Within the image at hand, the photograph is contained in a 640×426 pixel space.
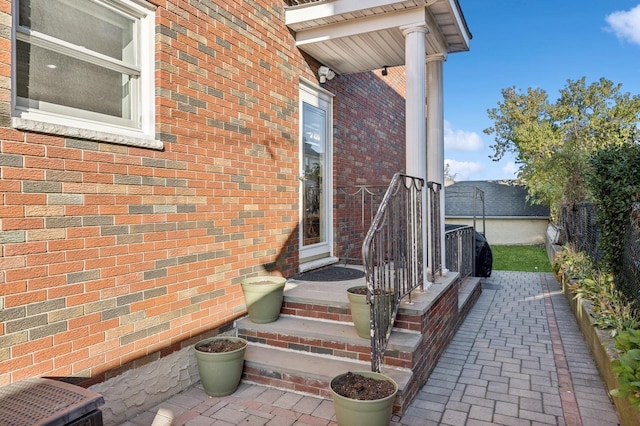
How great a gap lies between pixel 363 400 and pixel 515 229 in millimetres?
19738

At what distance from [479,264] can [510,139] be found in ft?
59.9

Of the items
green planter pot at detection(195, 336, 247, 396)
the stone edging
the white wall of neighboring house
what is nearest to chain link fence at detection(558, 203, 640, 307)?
the stone edging

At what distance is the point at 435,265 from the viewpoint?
4.27 m

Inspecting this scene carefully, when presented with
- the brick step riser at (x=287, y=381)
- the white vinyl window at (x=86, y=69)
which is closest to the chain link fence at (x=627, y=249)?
the brick step riser at (x=287, y=381)

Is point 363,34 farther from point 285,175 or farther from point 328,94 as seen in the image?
point 285,175

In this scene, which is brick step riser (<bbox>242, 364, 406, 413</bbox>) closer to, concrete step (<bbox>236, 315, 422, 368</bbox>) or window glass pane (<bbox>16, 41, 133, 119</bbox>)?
concrete step (<bbox>236, 315, 422, 368</bbox>)

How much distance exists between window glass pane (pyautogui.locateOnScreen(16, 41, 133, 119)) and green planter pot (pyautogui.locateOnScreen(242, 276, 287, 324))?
5.62ft

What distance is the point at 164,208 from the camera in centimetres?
306

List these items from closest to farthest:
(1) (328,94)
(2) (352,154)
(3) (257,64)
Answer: (3) (257,64) < (1) (328,94) < (2) (352,154)

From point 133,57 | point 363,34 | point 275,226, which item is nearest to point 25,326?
point 133,57

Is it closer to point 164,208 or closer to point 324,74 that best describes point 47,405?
point 164,208

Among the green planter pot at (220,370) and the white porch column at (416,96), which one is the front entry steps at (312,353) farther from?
the white porch column at (416,96)

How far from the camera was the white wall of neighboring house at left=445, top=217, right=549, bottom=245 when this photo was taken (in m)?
19.3

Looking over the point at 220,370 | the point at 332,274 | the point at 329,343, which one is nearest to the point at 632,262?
the point at 329,343
